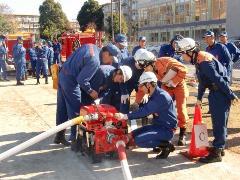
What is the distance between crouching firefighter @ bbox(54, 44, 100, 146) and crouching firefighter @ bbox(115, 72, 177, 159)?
2.71ft

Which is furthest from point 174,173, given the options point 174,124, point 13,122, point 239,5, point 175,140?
point 239,5

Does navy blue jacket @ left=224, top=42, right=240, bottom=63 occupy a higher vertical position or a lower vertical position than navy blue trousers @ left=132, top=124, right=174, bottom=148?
higher

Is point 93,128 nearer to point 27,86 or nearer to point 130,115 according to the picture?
point 130,115

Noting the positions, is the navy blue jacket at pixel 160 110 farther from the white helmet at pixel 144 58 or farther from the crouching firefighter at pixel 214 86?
the white helmet at pixel 144 58

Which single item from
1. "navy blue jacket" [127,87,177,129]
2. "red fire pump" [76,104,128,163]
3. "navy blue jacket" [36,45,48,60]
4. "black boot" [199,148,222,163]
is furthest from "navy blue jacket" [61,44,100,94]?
"navy blue jacket" [36,45,48,60]

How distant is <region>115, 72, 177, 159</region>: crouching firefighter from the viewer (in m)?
5.78

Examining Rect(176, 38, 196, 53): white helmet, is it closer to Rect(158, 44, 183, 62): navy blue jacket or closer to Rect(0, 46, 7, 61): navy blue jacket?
Rect(158, 44, 183, 62): navy blue jacket

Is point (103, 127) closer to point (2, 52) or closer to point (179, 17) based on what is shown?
point (2, 52)

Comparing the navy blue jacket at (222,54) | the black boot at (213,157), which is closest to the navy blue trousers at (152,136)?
the black boot at (213,157)

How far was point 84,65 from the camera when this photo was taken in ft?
21.0

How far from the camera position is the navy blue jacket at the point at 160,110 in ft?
19.0

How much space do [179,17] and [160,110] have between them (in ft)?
A: 140

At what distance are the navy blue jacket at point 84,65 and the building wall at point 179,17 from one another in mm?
35737

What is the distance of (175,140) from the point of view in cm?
726
